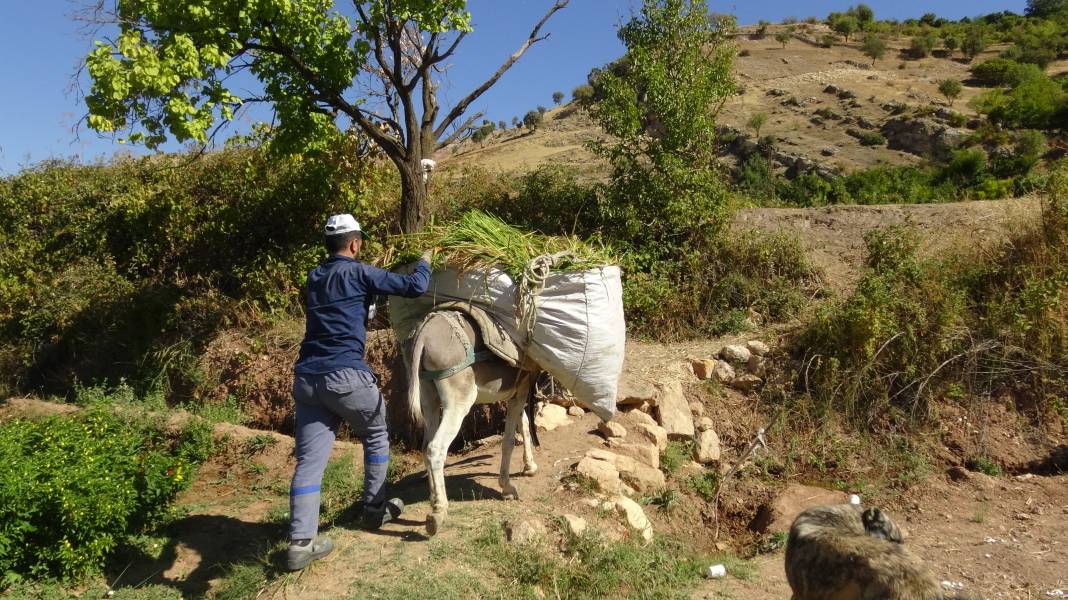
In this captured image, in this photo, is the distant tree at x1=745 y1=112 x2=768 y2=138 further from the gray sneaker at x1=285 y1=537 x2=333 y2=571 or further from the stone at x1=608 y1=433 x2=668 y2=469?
the gray sneaker at x1=285 y1=537 x2=333 y2=571

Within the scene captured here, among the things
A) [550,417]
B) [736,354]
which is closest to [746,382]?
[736,354]

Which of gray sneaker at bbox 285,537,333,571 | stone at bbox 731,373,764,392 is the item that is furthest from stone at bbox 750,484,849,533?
gray sneaker at bbox 285,537,333,571

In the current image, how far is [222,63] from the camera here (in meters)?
6.92

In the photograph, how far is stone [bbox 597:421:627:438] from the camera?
692 centimetres

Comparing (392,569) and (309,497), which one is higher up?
(309,497)

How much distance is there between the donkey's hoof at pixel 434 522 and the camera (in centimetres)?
461

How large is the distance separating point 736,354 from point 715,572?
3945mm

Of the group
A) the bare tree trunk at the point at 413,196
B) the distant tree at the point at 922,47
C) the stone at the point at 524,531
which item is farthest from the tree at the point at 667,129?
the distant tree at the point at 922,47

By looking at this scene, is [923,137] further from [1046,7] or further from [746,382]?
[1046,7]

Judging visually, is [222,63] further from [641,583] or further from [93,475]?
[641,583]

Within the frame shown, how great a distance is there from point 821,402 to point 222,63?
761cm

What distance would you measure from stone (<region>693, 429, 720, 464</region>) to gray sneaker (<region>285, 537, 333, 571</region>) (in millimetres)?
4294

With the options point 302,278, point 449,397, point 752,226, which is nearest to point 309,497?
point 449,397

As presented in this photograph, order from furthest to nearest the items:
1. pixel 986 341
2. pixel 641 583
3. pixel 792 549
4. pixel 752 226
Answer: pixel 752 226, pixel 986 341, pixel 641 583, pixel 792 549
